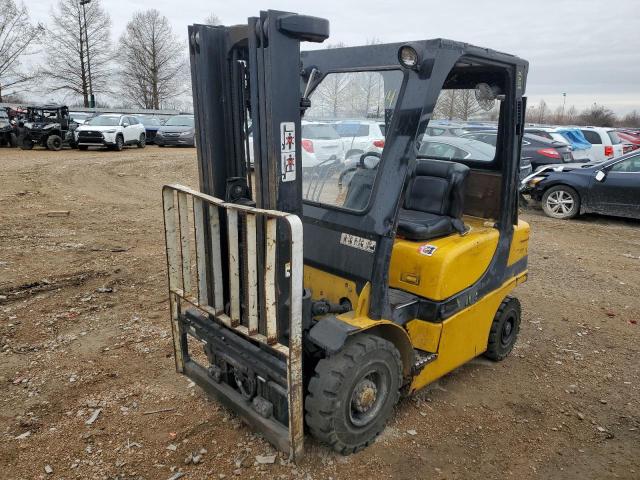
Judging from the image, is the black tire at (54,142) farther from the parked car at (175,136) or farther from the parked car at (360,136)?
the parked car at (360,136)

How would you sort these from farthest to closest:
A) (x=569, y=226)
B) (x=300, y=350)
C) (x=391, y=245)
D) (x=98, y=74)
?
(x=98, y=74), (x=569, y=226), (x=391, y=245), (x=300, y=350)

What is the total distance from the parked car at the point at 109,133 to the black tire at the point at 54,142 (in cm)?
85

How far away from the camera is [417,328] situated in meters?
3.43

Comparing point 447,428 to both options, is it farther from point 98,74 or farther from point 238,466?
point 98,74

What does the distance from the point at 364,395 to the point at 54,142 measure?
21525 millimetres

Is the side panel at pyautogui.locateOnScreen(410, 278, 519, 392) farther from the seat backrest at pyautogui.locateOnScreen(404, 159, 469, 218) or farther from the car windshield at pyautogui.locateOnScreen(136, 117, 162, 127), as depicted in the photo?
the car windshield at pyautogui.locateOnScreen(136, 117, 162, 127)

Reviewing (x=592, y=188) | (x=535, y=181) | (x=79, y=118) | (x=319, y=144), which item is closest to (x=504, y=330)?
(x=319, y=144)

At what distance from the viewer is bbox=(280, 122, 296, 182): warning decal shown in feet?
8.80

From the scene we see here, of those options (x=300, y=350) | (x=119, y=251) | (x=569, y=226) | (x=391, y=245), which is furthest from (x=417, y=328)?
(x=569, y=226)

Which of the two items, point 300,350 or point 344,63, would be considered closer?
point 300,350

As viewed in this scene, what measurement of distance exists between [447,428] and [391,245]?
1412 millimetres

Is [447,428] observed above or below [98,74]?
below

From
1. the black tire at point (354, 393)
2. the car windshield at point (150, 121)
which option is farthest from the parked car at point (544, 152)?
the car windshield at point (150, 121)

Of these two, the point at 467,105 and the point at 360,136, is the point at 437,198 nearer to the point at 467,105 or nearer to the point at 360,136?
the point at 360,136
